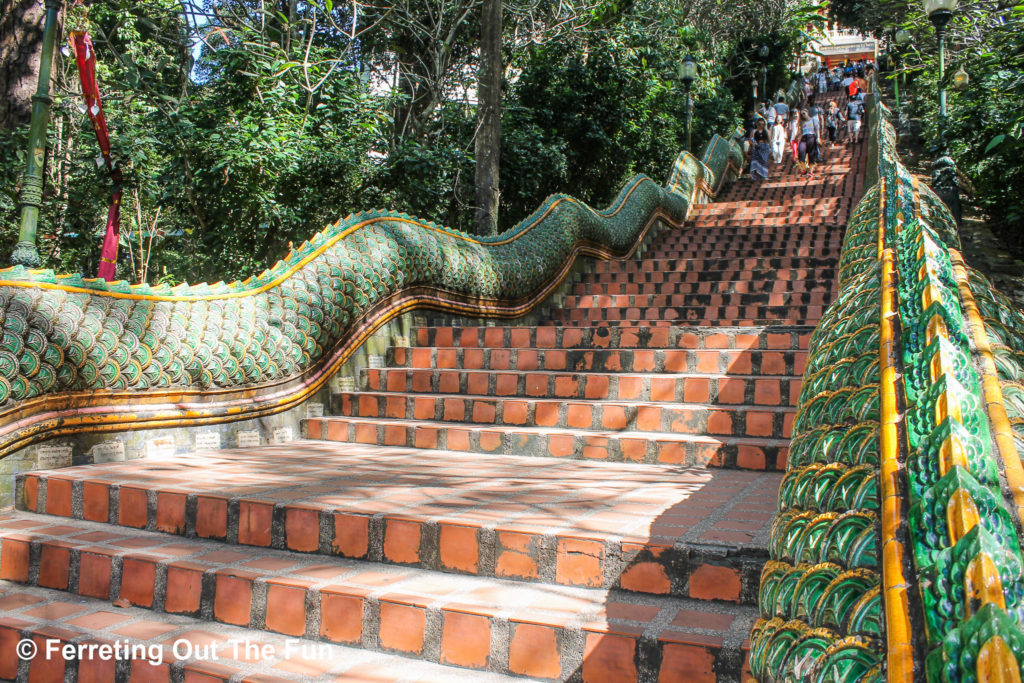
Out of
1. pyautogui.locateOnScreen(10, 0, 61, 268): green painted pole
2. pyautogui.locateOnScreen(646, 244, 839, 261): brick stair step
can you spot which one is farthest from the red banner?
pyautogui.locateOnScreen(646, 244, 839, 261): brick stair step

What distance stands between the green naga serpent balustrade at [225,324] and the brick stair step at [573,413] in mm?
491

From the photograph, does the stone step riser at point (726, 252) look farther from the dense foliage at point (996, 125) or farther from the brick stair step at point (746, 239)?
the dense foliage at point (996, 125)

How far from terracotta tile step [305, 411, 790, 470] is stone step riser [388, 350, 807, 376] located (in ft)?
2.16

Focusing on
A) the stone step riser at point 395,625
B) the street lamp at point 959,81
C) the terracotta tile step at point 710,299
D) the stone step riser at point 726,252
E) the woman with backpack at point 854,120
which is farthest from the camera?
the woman with backpack at point 854,120

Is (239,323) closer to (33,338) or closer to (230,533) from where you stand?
(33,338)

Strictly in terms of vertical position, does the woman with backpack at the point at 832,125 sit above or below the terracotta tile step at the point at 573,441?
above

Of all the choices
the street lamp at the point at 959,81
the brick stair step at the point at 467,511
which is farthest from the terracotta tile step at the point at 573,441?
the street lamp at the point at 959,81

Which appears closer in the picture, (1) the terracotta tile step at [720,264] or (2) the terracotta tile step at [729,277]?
(2) the terracotta tile step at [729,277]

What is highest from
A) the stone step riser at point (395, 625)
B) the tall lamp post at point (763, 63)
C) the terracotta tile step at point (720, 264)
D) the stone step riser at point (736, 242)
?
the tall lamp post at point (763, 63)

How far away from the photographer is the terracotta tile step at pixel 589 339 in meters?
5.01

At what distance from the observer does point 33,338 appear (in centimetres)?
362

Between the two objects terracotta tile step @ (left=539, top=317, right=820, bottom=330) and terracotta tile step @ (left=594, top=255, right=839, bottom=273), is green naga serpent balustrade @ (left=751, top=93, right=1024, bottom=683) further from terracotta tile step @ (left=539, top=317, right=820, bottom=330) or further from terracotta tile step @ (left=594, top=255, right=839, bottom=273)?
terracotta tile step @ (left=594, top=255, right=839, bottom=273)

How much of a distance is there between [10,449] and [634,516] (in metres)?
2.98

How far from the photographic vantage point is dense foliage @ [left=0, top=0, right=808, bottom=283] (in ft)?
29.3
